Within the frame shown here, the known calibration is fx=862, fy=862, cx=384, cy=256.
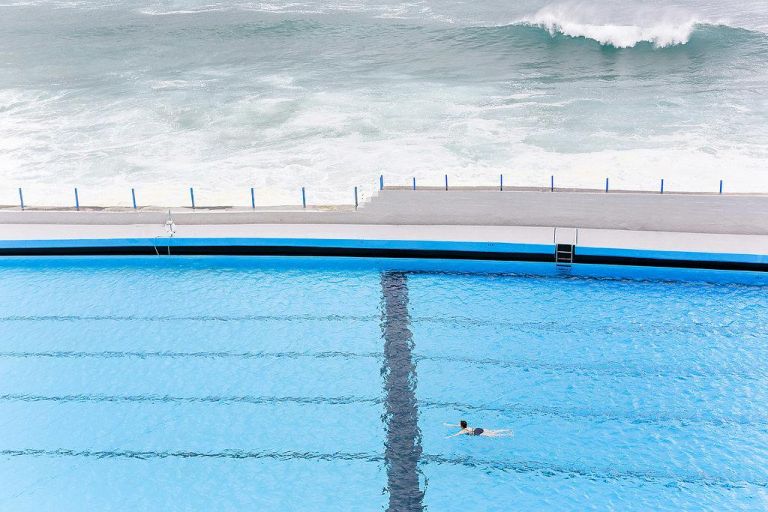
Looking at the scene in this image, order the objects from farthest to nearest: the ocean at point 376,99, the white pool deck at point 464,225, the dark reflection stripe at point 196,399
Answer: the ocean at point 376,99
the white pool deck at point 464,225
the dark reflection stripe at point 196,399

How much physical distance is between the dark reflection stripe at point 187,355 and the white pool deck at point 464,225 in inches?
96.9

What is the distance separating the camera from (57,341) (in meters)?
9.55

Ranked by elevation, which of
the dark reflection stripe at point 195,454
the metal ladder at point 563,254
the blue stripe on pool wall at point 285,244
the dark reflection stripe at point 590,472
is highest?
the blue stripe on pool wall at point 285,244

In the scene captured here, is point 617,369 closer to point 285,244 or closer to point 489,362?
point 489,362

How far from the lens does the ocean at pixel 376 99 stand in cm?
1533

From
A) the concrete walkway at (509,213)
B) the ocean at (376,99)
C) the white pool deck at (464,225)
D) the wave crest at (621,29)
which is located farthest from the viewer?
the wave crest at (621,29)

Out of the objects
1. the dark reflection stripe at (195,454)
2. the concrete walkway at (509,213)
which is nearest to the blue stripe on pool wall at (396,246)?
the concrete walkway at (509,213)

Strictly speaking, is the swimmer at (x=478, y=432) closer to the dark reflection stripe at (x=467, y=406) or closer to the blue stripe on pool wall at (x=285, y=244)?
the dark reflection stripe at (x=467, y=406)

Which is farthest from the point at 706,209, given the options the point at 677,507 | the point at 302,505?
the point at 302,505

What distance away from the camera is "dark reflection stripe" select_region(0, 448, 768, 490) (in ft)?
23.4

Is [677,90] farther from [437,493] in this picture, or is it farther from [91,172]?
[437,493]

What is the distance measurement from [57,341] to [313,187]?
6.13 m

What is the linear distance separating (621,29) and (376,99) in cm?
931

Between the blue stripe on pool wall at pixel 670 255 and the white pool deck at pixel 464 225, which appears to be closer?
the blue stripe on pool wall at pixel 670 255
